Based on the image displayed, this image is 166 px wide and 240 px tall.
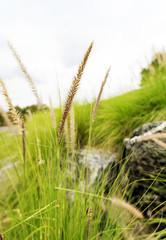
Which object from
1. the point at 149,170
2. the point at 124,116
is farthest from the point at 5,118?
the point at 124,116

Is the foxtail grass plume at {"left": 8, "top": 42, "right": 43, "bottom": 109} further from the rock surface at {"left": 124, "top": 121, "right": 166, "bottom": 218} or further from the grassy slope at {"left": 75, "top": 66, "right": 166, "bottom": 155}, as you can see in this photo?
the grassy slope at {"left": 75, "top": 66, "right": 166, "bottom": 155}

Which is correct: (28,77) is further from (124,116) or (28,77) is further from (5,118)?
(124,116)

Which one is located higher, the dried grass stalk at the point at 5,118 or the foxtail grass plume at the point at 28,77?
the foxtail grass plume at the point at 28,77

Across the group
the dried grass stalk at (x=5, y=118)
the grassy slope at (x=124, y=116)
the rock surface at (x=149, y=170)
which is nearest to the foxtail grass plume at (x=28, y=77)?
the dried grass stalk at (x=5, y=118)

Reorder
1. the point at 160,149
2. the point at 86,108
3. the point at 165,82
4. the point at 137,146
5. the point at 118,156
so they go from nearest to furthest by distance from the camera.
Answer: the point at 160,149 < the point at 137,146 < the point at 118,156 < the point at 165,82 < the point at 86,108

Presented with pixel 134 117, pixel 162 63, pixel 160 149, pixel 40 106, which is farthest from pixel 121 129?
pixel 40 106

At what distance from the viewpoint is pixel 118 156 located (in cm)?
264

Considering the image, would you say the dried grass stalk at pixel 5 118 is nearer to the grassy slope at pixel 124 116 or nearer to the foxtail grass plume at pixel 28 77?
the foxtail grass plume at pixel 28 77

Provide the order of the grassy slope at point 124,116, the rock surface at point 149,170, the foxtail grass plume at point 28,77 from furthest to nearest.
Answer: the grassy slope at point 124,116 → the rock surface at point 149,170 → the foxtail grass plume at point 28,77

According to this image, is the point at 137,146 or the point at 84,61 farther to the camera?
the point at 137,146

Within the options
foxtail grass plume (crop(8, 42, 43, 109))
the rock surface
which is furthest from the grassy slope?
foxtail grass plume (crop(8, 42, 43, 109))

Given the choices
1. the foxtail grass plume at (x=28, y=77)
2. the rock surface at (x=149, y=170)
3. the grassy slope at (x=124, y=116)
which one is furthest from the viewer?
the grassy slope at (x=124, y=116)

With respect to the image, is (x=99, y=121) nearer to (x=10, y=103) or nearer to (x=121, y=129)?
(x=121, y=129)

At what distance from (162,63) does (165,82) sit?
2.35 feet
